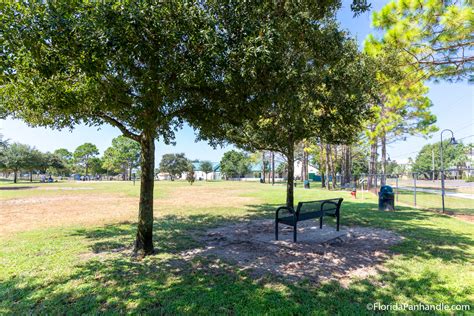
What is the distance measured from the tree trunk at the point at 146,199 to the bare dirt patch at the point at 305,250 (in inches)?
36.6

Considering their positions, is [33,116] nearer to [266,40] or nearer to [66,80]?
[66,80]

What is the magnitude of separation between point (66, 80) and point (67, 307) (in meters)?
3.29

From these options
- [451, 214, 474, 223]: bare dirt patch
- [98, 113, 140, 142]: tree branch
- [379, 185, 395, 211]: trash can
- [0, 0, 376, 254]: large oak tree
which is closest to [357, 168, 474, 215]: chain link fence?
[451, 214, 474, 223]: bare dirt patch

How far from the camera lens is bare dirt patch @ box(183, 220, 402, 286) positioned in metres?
4.55

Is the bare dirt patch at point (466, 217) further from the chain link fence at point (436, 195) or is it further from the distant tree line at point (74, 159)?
the distant tree line at point (74, 159)

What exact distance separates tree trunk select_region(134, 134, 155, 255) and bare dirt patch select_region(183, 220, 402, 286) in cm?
93

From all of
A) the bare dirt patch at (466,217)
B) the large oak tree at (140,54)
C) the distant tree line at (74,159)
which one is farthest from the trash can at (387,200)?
the distant tree line at (74,159)

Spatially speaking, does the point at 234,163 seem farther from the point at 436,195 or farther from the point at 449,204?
the point at 449,204

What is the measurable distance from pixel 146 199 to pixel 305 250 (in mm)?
3583

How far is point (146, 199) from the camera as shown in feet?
17.9

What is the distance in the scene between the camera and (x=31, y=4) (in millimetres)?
3295

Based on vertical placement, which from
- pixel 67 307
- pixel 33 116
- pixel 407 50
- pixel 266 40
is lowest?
pixel 67 307

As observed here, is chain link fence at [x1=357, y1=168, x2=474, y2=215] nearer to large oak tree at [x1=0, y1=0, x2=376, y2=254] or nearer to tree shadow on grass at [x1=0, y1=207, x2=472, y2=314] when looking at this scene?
tree shadow on grass at [x1=0, y1=207, x2=472, y2=314]

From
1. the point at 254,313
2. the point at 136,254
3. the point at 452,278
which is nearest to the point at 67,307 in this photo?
the point at 136,254
